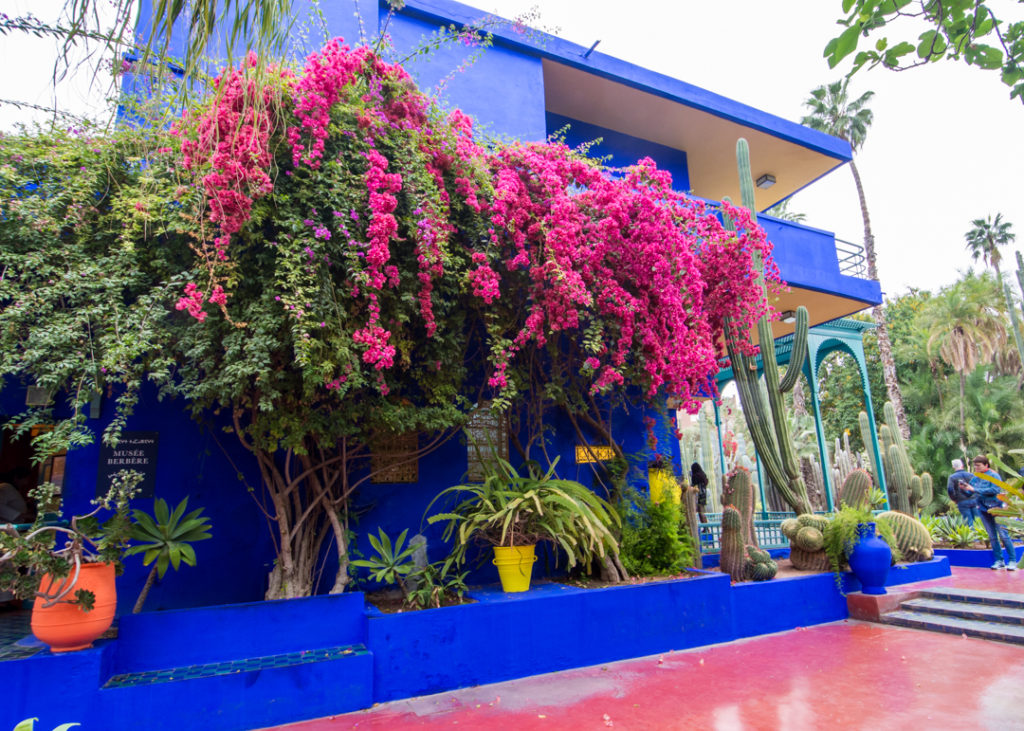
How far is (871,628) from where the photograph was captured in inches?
263

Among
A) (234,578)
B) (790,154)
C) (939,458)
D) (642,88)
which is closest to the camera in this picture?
(234,578)

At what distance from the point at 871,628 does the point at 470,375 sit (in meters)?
5.32

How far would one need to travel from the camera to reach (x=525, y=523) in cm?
588

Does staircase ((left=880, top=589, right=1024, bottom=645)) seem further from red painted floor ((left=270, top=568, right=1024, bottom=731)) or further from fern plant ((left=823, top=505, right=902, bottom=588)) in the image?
fern plant ((left=823, top=505, right=902, bottom=588))

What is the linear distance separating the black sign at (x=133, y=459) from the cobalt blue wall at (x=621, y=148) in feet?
26.1

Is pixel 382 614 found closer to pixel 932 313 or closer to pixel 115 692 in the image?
pixel 115 692

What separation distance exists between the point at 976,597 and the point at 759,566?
2344mm

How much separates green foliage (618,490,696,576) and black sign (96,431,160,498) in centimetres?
485

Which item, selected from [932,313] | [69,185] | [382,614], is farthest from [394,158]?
[932,313]

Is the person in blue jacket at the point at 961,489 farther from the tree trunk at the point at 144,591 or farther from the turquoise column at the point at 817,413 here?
the tree trunk at the point at 144,591

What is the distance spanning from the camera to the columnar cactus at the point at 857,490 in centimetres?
823

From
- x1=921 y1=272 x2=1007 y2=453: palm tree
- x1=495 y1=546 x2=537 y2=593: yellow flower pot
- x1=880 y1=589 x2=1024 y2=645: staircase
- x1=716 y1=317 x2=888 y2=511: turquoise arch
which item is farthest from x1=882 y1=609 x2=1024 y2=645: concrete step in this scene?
x1=921 y1=272 x2=1007 y2=453: palm tree

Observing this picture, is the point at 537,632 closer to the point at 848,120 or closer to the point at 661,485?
the point at 661,485

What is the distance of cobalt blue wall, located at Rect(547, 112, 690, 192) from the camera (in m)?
10.7
